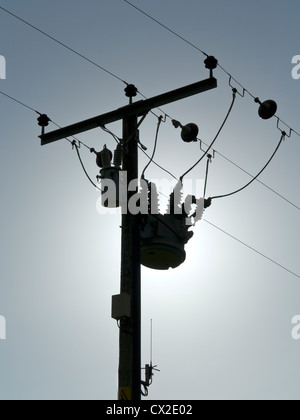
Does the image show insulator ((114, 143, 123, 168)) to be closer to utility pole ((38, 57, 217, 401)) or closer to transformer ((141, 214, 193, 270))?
utility pole ((38, 57, 217, 401))

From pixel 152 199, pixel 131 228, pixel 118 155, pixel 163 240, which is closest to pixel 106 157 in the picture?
pixel 118 155

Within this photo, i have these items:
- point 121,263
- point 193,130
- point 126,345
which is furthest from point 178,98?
point 126,345

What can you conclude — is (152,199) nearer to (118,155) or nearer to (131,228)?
(131,228)

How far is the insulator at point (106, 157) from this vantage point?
14.0 metres

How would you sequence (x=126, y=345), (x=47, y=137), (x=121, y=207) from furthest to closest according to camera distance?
1. (x=47, y=137)
2. (x=121, y=207)
3. (x=126, y=345)

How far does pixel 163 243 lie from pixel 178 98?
6.65 ft

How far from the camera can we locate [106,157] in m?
14.0

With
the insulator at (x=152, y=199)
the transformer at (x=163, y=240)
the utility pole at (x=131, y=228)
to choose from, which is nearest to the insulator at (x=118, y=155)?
the utility pole at (x=131, y=228)

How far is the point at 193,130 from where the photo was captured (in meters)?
14.3

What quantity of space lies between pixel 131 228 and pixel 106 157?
1147mm

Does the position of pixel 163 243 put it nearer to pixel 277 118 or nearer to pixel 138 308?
pixel 138 308

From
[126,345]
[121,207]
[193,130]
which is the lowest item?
[126,345]

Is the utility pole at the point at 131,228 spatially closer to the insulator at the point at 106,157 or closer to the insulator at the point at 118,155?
the insulator at the point at 118,155
